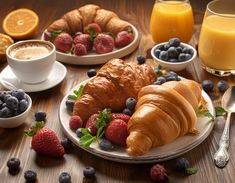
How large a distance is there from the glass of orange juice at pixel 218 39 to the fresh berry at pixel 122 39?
0.98ft

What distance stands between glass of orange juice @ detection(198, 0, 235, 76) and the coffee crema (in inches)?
21.6

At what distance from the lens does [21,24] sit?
192 cm

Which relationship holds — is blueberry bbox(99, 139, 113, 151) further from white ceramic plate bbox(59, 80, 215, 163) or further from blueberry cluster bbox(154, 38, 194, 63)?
blueberry cluster bbox(154, 38, 194, 63)

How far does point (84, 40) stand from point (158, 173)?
780mm

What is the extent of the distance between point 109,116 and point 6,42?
0.73 meters

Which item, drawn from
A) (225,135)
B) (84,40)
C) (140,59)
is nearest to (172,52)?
(140,59)

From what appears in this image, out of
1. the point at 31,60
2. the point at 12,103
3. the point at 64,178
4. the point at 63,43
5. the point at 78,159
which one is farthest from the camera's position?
the point at 63,43

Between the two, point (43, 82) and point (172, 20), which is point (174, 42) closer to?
point (172, 20)

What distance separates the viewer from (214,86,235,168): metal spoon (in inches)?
46.4

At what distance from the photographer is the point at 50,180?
A: 3.69ft

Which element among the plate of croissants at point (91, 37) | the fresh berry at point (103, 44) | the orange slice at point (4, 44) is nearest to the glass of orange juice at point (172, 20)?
the plate of croissants at point (91, 37)

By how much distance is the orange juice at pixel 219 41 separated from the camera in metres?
1.56

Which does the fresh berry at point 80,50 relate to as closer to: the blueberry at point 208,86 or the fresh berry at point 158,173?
the blueberry at point 208,86

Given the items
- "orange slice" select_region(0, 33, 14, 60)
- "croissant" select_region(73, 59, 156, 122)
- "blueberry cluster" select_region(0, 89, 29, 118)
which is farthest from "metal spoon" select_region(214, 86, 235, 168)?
"orange slice" select_region(0, 33, 14, 60)
